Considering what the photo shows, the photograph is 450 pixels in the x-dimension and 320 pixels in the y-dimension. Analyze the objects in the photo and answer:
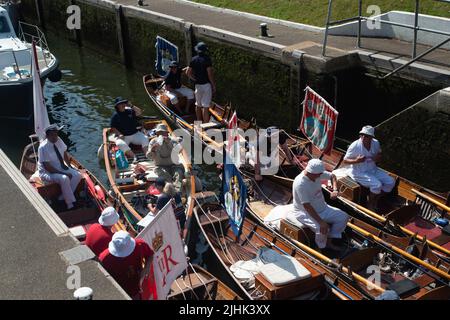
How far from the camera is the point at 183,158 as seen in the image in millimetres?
13086

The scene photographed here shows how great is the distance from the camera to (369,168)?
11273 mm

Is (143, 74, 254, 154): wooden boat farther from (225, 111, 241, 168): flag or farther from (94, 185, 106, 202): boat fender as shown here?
(94, 185, 106, 202): boat fender

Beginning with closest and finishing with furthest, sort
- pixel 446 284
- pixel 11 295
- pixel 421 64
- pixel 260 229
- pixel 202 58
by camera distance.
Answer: pixel 11 295 → pixel 446 284 → pixel 260 229 → pixel 421 64 → pixel 202 58

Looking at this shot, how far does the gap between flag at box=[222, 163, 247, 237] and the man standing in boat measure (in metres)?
6.58

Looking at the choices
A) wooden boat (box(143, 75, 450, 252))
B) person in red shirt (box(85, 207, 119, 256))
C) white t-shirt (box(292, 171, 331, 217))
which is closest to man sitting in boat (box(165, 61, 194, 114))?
wooden boat (box(143, 75, 450, 252))

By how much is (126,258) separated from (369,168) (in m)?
5.97

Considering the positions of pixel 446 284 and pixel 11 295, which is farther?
pixel 446 284

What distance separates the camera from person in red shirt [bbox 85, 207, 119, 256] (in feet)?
27.2

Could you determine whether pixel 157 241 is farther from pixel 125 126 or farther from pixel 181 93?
pixel 181 93

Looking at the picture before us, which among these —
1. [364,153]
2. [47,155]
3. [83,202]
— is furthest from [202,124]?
[364,153]

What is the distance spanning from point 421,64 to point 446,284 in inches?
281

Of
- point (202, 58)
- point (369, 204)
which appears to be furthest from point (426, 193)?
point (202, 58)

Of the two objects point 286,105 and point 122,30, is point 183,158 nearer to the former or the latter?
point 286,105

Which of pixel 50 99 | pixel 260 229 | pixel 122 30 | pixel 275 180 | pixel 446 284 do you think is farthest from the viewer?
pixel 122 30
